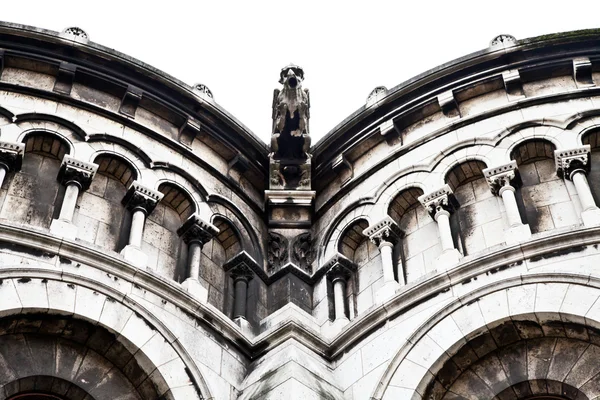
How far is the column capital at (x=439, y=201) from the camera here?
1622 centimetres

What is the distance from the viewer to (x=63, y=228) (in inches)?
575

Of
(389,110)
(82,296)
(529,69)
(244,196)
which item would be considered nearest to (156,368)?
(82,296)

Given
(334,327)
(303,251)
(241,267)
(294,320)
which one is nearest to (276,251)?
(303,251)

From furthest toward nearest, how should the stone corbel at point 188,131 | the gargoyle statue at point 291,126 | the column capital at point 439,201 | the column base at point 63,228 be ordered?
the gargoyle statue at point 291,126, the stone corbel at point 188,131, the column capital at point 439,201, the column base at point 63,228

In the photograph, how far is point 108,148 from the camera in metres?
16.6

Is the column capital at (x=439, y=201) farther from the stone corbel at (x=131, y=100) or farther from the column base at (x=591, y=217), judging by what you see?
the stone corbel at (x=131, y=100)

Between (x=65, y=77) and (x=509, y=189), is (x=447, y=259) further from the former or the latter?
(x=65, y=77)

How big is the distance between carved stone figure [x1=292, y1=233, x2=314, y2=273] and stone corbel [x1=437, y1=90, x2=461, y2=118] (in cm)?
338

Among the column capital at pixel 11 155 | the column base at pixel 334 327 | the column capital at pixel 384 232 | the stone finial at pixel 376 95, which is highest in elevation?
the stone finial at pixel 376 95

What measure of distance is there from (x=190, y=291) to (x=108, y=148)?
122 inches

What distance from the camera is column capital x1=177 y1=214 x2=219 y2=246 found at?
53.7 ft

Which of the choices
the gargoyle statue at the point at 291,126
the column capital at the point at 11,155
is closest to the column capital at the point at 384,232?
the gargoyle statue at the point at 291,126

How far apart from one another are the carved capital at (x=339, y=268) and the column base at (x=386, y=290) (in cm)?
111

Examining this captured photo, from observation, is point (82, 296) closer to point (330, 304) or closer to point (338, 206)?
point (330, 304)
